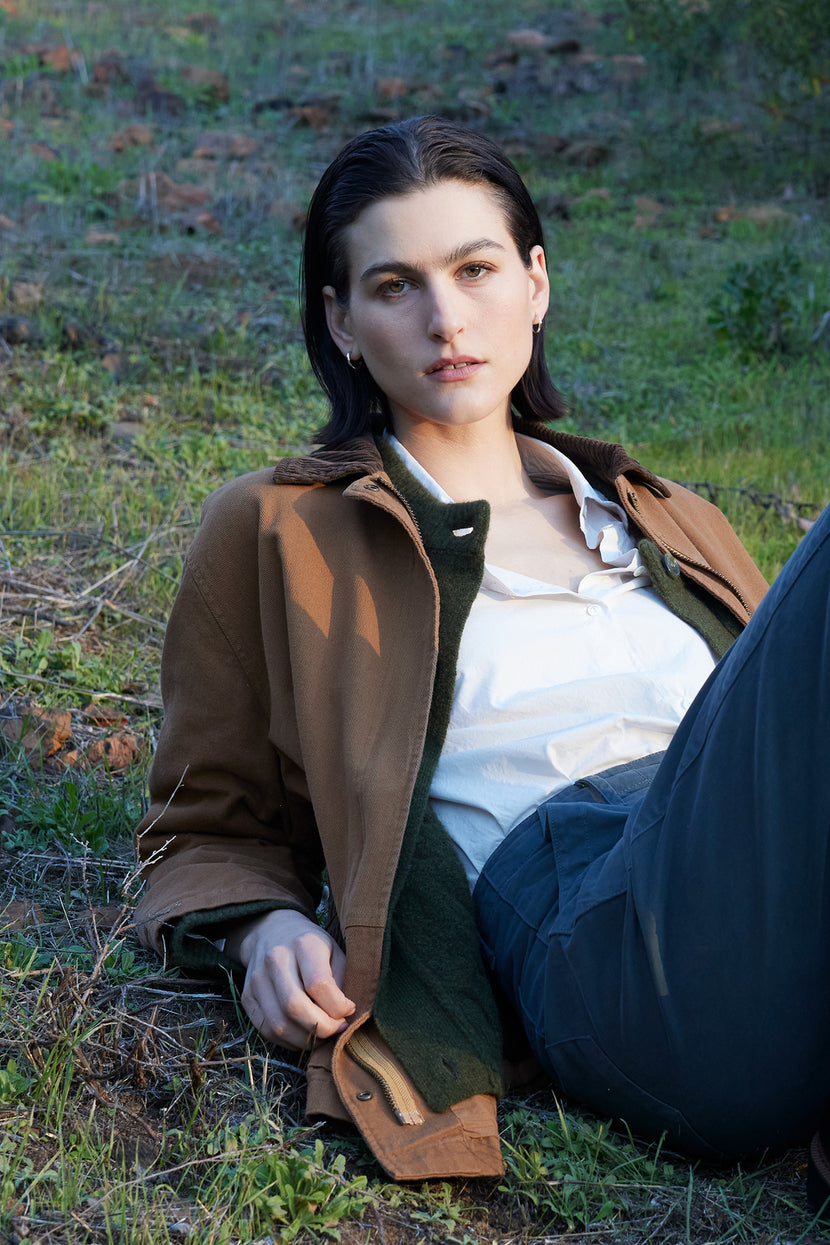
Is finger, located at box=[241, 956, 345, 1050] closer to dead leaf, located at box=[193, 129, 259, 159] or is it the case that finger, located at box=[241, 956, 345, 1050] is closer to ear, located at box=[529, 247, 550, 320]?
ear, located at box=[529, 247, 550, 320]

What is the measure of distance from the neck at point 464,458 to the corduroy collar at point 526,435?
0.11 m

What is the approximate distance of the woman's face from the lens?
2285 mm

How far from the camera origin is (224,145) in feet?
31.2

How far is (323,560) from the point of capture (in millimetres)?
2148

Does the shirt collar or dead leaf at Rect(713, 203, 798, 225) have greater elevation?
dead leaf at Rect(713, 203, 798, 225)

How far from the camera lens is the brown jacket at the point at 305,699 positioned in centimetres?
195

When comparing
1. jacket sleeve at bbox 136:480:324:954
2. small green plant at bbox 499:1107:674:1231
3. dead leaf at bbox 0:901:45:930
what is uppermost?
jacket sleeve at bbox 136:480:324:954

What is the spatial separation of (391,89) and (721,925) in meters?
11.1

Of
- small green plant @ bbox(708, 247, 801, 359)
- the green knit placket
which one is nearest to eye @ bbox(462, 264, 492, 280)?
the green knit placket

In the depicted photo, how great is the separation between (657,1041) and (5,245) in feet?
20.0

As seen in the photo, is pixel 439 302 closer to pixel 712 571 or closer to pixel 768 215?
pixel 712 571

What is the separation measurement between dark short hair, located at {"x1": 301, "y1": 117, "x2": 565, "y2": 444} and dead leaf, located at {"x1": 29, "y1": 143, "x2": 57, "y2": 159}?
21.6 feet

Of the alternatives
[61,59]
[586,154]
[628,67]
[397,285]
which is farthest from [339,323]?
[628,67]

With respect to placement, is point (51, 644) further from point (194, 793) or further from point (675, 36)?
point (675, 36)
